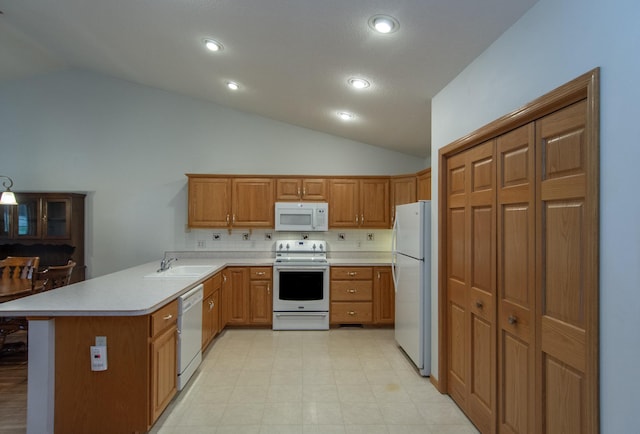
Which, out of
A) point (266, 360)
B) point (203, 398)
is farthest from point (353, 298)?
point (203, 398)

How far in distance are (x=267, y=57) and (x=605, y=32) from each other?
230cm

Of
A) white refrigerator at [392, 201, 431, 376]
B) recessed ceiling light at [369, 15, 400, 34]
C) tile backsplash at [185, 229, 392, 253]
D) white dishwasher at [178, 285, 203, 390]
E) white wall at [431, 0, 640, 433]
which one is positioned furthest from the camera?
tile backsplash at [185, 229, 392, 253]

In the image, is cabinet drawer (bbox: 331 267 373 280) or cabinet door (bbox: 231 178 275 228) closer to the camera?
cabinet drawer (bbox: 331 267 373 280)

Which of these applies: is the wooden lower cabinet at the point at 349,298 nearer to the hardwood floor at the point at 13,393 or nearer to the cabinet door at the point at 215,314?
the cabinet door at the point at 215,314

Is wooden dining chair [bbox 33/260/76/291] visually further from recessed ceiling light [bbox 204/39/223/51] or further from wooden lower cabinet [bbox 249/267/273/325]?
recessed ceiling light [bbox 204/39/223/51]

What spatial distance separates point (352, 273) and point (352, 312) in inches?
19.8

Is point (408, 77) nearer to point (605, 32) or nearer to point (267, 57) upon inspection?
point (267, 57)

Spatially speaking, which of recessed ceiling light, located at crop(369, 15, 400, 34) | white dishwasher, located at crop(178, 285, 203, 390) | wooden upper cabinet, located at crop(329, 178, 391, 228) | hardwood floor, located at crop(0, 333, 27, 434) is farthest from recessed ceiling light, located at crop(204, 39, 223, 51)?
hardwood floor, located at crop(0, 333, 27, 434)

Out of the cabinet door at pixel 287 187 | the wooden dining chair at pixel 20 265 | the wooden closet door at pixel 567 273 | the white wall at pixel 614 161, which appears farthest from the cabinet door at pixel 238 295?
the white wall at pixel 614 161

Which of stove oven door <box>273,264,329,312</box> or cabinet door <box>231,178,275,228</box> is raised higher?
cabinet door <box>231,178,275,228</box>

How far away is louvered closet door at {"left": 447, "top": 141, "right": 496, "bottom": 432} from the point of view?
2021mm

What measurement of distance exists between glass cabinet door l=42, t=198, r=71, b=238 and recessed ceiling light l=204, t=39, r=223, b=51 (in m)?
3.03

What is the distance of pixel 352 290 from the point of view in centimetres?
420

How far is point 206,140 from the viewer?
15.2 ft
